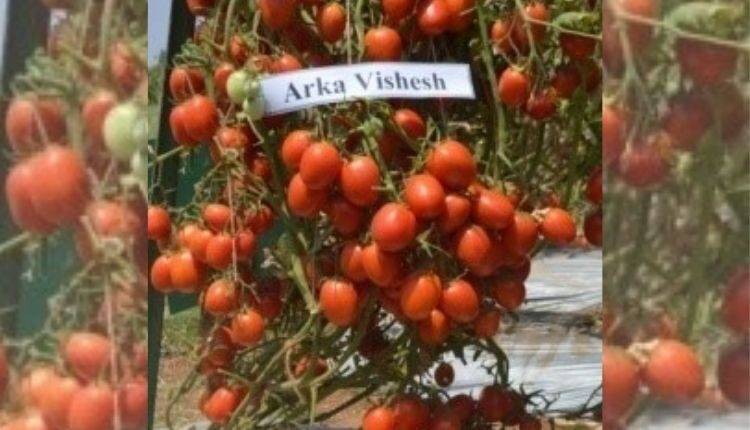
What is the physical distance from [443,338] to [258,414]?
32 cm

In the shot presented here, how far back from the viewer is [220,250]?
1.32 metres

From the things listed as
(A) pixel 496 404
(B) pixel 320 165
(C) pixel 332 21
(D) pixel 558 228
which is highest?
(C) pixel 332 21

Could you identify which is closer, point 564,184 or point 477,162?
point 477,162

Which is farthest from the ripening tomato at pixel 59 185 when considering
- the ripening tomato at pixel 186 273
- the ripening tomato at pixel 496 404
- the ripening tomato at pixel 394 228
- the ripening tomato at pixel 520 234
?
the ripening tomato at pixel 496 404

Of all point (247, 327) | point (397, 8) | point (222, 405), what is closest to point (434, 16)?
point (397, 8)

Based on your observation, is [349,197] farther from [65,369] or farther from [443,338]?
[65,369]

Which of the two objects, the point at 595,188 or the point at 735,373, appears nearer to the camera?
the point at 735,373

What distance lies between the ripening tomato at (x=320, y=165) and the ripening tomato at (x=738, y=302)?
609mm

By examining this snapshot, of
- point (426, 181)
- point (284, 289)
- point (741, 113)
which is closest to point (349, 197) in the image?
point (426, 181)

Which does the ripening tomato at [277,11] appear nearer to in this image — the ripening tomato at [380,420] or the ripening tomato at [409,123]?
the ripening tomato at [409,123]

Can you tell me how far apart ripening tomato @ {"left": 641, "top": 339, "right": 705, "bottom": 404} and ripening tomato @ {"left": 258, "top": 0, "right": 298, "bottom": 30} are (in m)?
0.72

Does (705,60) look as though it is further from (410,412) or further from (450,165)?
(410,412)

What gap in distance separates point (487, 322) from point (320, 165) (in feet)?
0.80

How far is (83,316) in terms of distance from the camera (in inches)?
27.0
